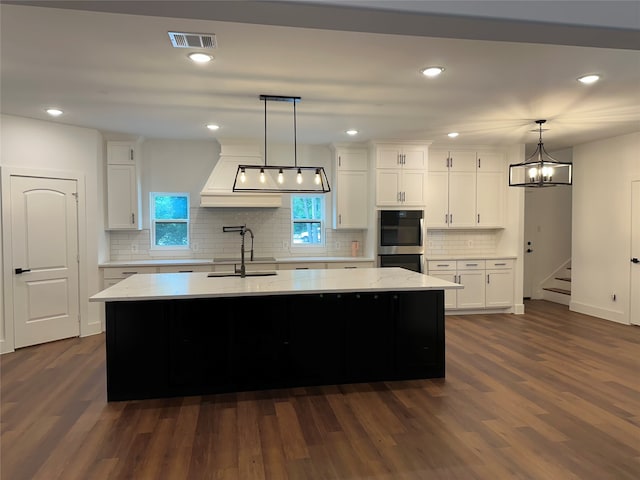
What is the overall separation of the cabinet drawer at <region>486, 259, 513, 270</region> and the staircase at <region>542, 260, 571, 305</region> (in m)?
1.70

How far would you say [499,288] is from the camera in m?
6.66

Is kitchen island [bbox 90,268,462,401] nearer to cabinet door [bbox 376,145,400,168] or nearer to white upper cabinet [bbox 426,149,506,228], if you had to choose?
cabinet door [bbox 376,145,400,168]

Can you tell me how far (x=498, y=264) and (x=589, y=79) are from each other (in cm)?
353

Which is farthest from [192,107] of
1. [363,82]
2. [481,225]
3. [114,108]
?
[481,225]

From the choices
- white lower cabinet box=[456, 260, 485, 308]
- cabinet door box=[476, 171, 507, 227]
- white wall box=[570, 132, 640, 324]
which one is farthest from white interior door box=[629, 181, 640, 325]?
white lower cabinet box=[456, 260, 485, 308]

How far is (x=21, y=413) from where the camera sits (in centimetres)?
319

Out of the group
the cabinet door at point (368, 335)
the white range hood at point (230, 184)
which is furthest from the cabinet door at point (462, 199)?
the cabinet door at point (368, 335)

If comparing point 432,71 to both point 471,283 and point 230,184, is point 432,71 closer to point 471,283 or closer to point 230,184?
point 230,184

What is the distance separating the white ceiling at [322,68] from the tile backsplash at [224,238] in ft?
4.38

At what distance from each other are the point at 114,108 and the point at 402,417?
4.09 m

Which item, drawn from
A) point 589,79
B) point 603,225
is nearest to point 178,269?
point 589,79

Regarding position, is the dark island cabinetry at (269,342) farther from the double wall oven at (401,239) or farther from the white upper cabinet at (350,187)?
the white upper cabinet at (350,187)

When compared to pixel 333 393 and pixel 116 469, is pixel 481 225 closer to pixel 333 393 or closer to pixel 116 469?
pixel 333 393

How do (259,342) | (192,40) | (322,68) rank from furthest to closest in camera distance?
(259,342)
(322,68)
(192,40)
